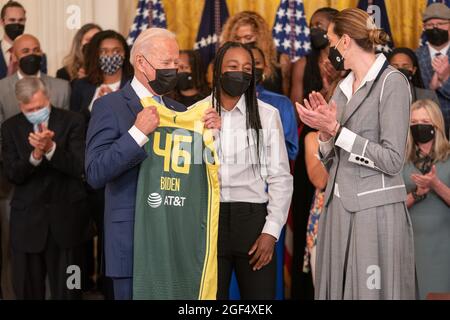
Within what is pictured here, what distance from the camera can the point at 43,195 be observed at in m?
5.41

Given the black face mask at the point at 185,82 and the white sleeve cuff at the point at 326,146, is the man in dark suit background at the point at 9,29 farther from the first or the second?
the white sleeve cuff at the point at 326,146

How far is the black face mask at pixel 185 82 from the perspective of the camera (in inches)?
229

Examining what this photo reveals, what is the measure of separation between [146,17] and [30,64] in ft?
4.84

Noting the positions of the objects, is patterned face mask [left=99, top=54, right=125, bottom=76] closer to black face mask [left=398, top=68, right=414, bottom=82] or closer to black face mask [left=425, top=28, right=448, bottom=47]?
black face mask [left=398, top=68, right=414, bottom=82]

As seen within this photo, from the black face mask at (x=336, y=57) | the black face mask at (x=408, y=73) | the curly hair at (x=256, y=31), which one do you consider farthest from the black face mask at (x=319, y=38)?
the black face mask at (x=336, y=57)

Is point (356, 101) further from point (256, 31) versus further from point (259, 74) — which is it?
point (256, 31)

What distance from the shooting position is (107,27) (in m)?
6.83

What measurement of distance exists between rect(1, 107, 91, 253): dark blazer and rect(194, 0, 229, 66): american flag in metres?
1.88

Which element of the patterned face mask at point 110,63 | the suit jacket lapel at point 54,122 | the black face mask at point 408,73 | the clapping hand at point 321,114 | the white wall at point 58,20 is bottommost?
the clapping hand at point 321,114

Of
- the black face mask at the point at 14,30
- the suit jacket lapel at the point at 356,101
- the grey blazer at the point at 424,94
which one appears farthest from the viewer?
the black face mask at the point at 14,30

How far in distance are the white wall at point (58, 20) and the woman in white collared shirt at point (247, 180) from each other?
8.31ft

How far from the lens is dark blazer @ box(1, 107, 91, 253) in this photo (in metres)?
5.35

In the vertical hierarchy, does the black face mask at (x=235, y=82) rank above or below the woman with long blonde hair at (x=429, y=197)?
above

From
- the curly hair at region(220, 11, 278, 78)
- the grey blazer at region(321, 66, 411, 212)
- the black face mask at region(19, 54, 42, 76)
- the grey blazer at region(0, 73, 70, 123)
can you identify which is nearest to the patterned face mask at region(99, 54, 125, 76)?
the grey blazer at region(0, 73, 70, 123)
